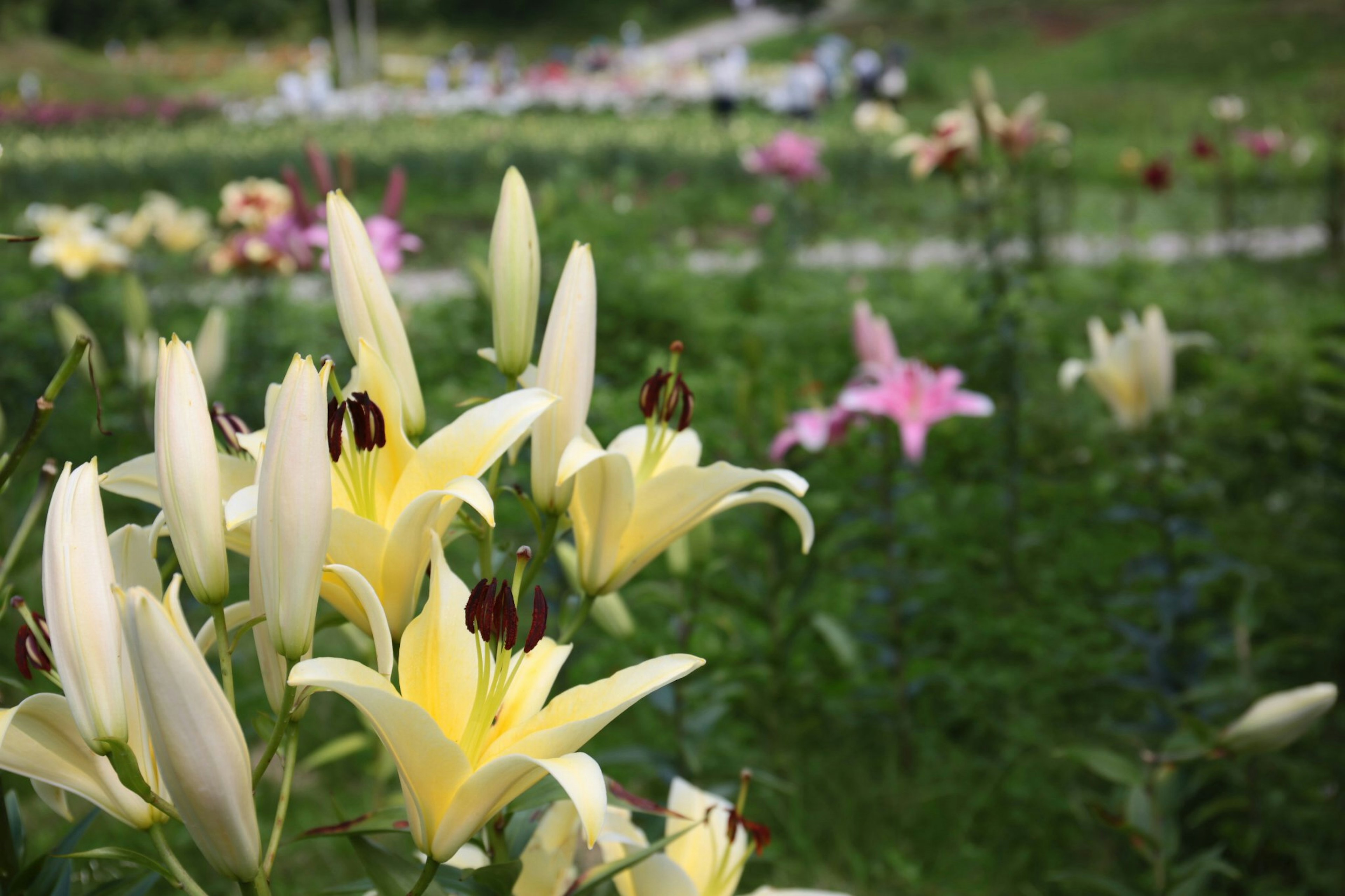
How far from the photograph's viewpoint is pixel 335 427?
0.51 m

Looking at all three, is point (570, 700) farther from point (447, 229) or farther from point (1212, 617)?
point (447, 229)

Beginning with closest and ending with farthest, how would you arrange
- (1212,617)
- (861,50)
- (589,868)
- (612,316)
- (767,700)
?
(589,868) < (1212,617) < (767,700) < (612,316) < (861,50)

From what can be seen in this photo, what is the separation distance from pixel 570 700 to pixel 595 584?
0.14 m

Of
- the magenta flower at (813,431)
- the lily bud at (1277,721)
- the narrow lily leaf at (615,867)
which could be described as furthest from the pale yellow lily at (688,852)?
the magenta flower at (813,431)

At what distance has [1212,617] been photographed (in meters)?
1.71

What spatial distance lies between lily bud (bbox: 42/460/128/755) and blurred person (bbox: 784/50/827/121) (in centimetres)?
995

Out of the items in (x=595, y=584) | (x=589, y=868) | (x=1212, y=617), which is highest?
(x=595, y=584)

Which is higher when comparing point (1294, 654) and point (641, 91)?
point (641, 91)

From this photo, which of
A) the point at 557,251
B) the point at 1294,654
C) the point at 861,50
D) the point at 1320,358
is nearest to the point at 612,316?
the point at 557,251

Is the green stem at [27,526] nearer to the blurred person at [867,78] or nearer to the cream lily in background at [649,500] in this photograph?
the cream lily in background at [649,500]

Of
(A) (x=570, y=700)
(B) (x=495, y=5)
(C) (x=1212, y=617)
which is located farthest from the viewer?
(B) (x=495, y=5)

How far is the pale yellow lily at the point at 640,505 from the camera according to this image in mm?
617

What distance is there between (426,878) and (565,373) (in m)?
0.26

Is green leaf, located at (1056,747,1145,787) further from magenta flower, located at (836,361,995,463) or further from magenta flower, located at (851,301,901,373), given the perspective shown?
magenta flower, located at (851,301,901,373)
